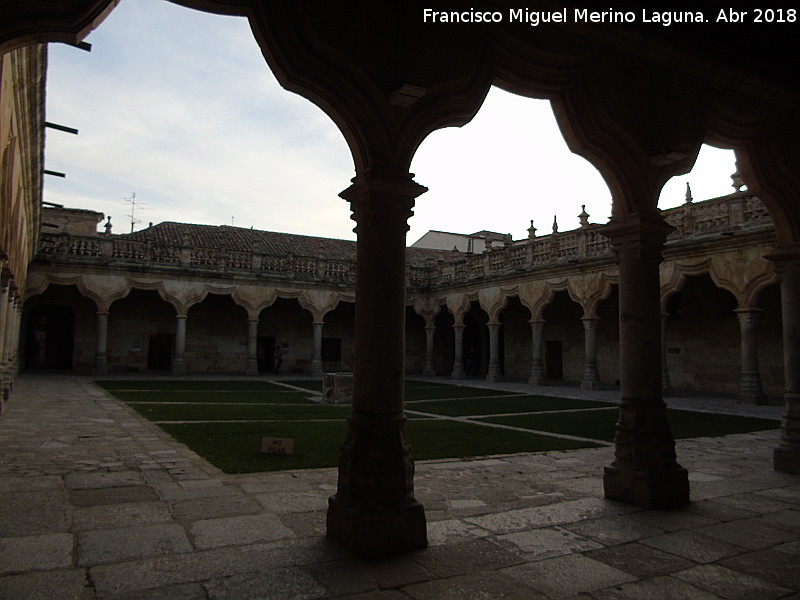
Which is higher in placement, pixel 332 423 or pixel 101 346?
pixel 101 346

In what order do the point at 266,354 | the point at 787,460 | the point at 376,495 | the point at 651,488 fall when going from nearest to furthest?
the point at 376,495 < the point at 651,488 < the point at 787,460 < the point at 266,354

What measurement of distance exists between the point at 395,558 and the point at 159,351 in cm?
2334

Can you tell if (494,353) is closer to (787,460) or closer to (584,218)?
(584,218)

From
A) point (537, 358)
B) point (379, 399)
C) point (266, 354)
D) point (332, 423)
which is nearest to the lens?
point (379, 399)

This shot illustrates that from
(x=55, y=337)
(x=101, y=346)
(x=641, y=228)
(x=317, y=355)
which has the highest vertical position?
(x=641, y=228)

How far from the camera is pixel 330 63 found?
3.52m

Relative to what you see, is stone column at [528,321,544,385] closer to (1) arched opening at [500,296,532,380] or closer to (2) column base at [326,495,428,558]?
(1) arched opening at [500,296,532,380]

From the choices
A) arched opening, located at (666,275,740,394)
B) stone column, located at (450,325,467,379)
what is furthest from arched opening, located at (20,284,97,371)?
arched opening, located at (666,275,740,394)

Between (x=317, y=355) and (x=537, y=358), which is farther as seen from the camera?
(x=317, y=355)

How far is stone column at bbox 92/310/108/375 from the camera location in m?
20.2

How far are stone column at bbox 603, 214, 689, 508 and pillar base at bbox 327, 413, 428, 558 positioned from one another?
1934 mm

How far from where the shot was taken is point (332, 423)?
9.18 m

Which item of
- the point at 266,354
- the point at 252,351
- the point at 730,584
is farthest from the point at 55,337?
the point at 730,584

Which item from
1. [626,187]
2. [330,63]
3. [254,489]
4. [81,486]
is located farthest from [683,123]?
[81,486]
